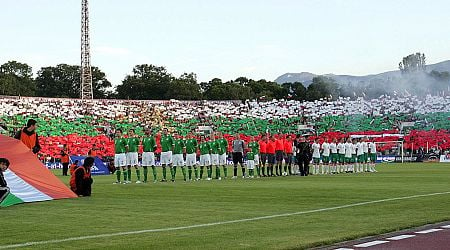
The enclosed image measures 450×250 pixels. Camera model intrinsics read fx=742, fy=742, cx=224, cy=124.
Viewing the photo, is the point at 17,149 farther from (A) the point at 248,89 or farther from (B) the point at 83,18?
(A) the point at 248,89

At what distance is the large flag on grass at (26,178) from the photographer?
19.6m

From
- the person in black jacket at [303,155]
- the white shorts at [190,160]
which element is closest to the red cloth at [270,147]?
the person in black jacket at [303,155]

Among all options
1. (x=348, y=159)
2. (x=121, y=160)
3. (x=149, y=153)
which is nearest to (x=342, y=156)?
(x=348, y=159)

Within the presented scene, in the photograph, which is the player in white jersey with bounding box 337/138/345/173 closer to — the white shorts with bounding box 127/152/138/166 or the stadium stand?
the white shorts with bounding box 127/152/138/166

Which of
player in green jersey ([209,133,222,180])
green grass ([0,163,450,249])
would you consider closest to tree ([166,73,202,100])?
player in green jersey ([209,133,222,180])

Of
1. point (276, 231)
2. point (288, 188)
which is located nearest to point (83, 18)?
point (288, 188)

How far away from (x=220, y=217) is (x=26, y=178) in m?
7.58

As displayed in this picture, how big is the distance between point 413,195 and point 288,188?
505 centimetres

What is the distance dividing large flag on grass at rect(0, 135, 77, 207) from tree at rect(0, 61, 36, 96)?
8725cm

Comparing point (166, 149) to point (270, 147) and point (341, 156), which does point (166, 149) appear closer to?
point (270, 147)

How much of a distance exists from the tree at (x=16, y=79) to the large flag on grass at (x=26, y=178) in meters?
87.2

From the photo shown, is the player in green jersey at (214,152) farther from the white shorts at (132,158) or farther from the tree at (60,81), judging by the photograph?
the tree at (60,81)

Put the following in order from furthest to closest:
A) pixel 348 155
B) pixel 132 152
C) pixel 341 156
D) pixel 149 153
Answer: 1. pixel 348 155
2. pixel 341 156
3. pixel 149 153
4. pixel 132 152

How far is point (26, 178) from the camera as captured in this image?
20.3m
